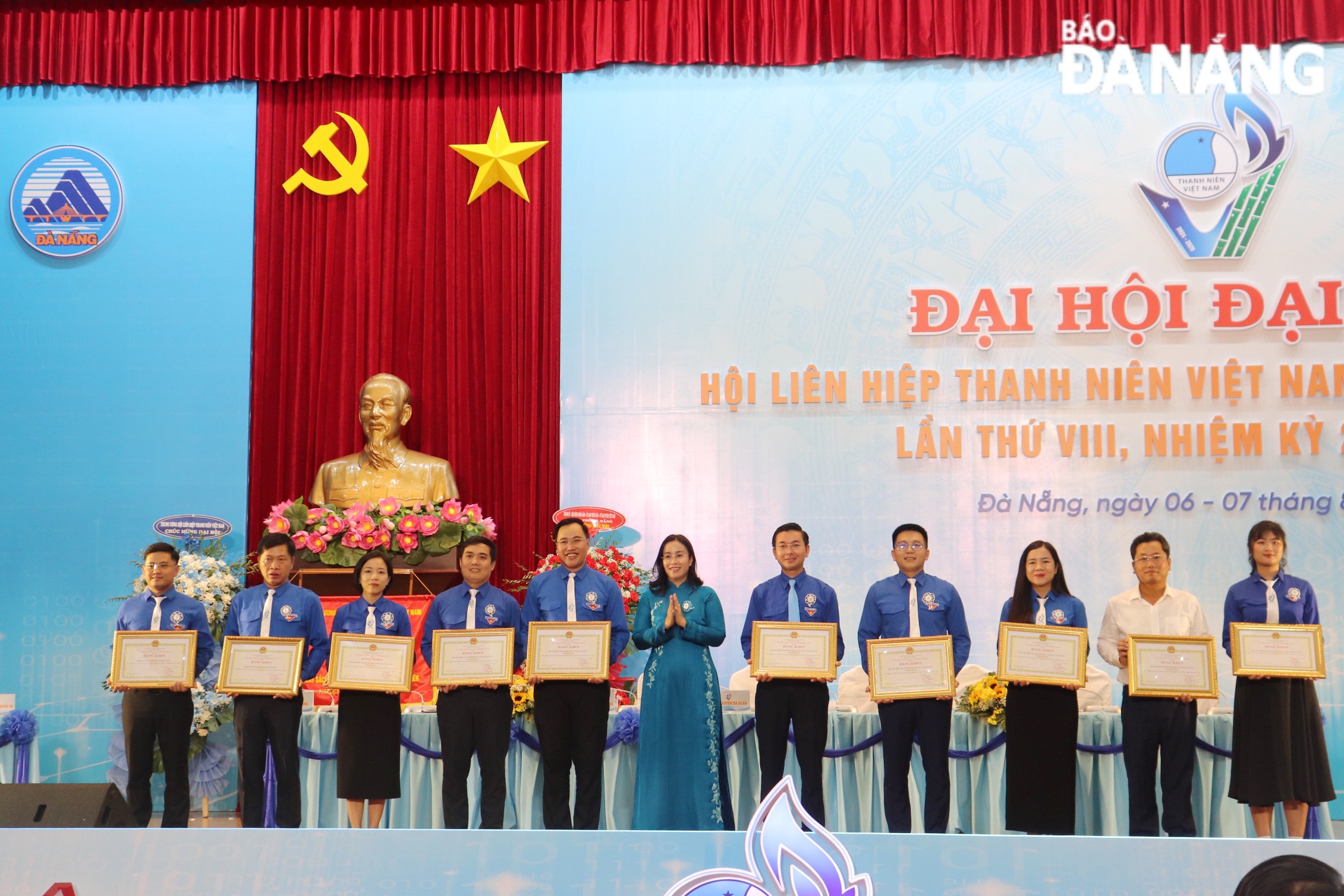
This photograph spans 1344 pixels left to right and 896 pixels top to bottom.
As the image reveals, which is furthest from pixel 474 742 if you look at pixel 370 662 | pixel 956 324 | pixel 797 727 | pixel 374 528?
pixel 956 324

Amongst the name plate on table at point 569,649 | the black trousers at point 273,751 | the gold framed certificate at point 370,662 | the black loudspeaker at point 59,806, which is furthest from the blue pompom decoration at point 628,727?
the black loudspeaker at point 59,806

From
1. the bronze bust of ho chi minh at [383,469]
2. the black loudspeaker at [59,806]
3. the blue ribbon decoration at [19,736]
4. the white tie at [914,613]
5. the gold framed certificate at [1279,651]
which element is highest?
the bronze bust of ho chi minh at [383,469]

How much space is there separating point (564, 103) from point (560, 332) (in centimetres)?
133

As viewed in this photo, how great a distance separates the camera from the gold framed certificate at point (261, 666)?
4773 mm

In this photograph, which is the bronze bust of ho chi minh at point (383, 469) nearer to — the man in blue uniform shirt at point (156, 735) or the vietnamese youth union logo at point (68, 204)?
the man in blue uniform shirt at point (156, 735)

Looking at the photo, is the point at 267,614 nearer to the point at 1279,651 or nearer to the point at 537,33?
the point at 537,33

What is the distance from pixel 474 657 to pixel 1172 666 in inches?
105

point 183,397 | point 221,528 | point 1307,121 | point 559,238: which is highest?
point 1307,121

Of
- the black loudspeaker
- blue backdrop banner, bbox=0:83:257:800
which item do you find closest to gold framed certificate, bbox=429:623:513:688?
the black loudspeaker

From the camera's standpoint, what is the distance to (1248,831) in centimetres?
470

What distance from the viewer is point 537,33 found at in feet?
22.9

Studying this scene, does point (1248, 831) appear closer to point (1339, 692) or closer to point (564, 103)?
point (1339, 692)

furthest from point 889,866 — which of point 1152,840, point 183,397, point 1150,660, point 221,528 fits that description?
point 183,397

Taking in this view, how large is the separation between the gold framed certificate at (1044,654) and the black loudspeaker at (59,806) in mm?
3044
